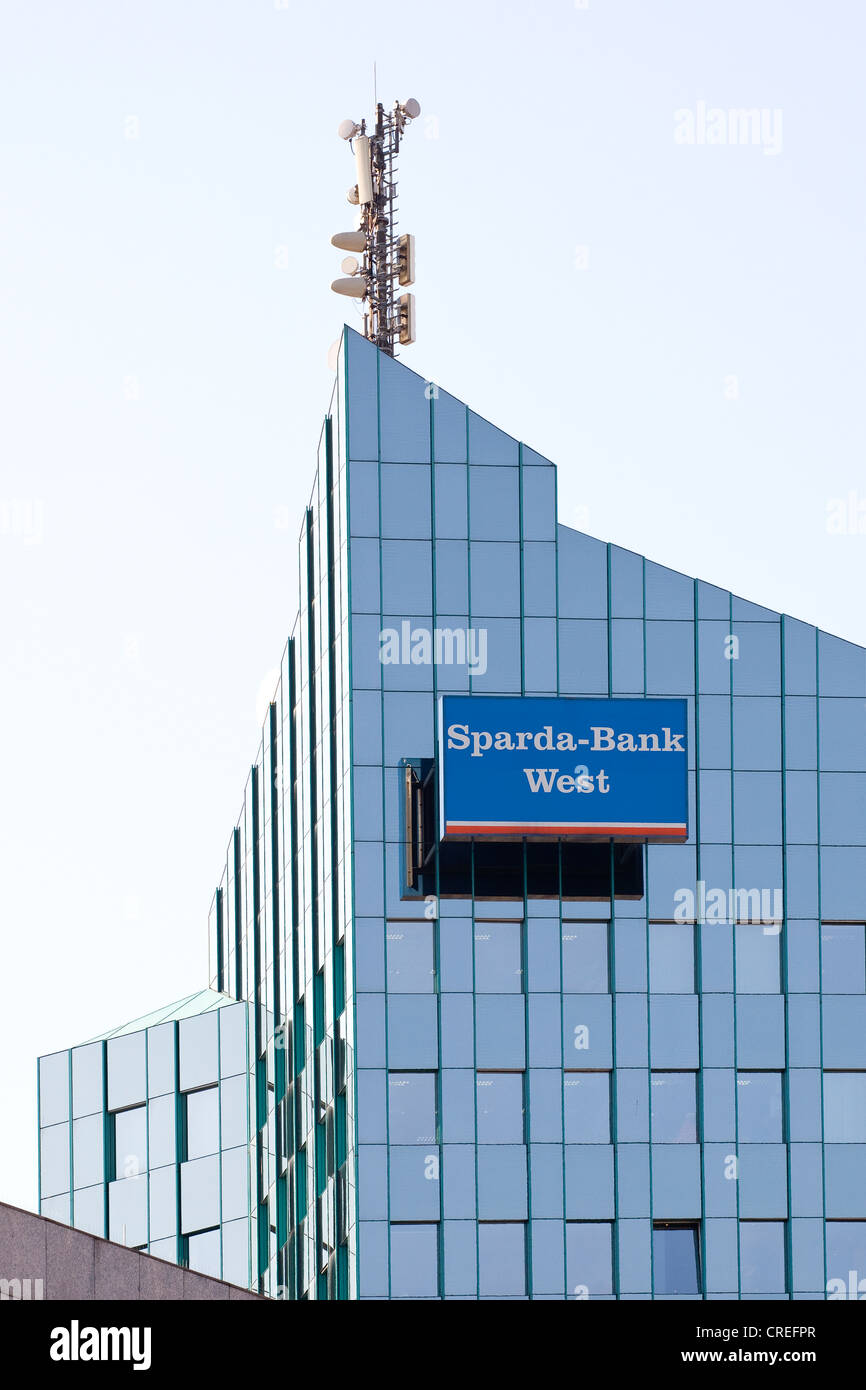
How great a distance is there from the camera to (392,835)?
192ft

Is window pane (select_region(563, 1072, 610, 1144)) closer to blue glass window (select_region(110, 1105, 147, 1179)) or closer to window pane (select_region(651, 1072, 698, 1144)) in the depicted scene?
window pane (select_region(651, 1072, 698, 1144))

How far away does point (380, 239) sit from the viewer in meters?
77.1

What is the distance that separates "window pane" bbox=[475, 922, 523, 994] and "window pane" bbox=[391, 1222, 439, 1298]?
5526 mm

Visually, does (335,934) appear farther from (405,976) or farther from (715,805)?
(715,805)

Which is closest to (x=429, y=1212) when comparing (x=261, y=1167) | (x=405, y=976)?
(x=405, y=976)

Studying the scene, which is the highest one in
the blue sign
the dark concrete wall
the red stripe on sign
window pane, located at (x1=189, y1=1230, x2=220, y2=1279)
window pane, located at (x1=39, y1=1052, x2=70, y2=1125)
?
the blue sign

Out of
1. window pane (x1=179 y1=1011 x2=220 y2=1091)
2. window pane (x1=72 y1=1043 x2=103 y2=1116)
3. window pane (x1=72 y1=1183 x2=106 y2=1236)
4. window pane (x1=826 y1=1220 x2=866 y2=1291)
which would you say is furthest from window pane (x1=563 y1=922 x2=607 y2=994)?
window pane (x1=72 y1=1183 x2=106 y2=1236)

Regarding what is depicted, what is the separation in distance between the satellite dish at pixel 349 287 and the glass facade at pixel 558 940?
14.0 metres

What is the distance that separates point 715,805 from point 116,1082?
2450 cm

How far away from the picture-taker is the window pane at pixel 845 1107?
58500 mm

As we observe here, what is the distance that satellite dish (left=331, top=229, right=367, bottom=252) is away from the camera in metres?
76.3

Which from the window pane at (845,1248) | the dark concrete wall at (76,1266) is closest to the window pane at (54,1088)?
the window pane at (845,1248)

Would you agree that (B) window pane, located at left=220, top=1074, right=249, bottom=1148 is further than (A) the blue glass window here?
No

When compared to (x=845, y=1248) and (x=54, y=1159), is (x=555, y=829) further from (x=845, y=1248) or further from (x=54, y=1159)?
(x=54, y=1159)
